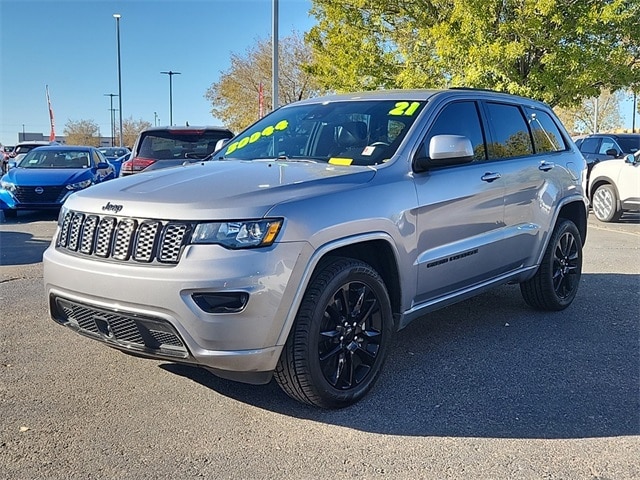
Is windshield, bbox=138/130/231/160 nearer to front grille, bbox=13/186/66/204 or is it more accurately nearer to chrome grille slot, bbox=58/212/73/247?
front grille, bbox=13/186/66/204

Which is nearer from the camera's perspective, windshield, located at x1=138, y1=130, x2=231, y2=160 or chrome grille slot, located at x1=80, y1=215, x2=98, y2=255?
chrome grille slot, located at x1=80, y1=215, x2=98, y2=255

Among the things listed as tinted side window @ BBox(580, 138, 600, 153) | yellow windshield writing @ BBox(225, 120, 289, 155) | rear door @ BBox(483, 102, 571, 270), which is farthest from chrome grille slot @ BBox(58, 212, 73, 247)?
tinted side window @ BBox(580, 138, 600, 153)

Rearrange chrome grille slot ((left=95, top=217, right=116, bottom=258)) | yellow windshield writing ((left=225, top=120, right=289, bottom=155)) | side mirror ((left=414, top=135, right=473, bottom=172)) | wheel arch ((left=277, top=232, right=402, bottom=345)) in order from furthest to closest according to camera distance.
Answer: yellow windshield writing ((left=225, top=120, right=289, bottom=155)) → side mirror ((left=414, top=135, right=473, bottom=172)) → chrome grille slot ((left=95, top=217, right=116, bottom=258)) → wheel arch ((left=277, top=232, right=402, bottom=345))

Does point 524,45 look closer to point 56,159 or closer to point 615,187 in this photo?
point 615,187

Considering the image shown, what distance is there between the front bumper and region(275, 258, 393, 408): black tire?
0.14m

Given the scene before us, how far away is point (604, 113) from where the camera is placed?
65.6 meters

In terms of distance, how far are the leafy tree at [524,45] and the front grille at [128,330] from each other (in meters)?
12.6

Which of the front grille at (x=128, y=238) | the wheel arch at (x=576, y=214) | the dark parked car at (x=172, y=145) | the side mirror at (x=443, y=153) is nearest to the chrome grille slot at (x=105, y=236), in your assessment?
the front grille at (x=128, y=238)

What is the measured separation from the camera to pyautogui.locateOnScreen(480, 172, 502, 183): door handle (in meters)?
4.59

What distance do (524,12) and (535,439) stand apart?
1274cm

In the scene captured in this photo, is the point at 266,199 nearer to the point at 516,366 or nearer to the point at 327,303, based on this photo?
the point at 327,303

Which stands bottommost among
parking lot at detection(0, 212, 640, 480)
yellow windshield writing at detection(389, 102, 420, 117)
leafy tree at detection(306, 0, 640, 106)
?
parking lot at detection(0, 212, 640, 480)

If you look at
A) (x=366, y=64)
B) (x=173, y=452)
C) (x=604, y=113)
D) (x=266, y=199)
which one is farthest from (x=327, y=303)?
(x=604, y=113)

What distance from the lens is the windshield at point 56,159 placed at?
13.0 metres
